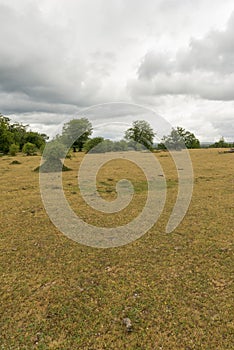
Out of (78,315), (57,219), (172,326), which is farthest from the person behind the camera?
(57,219)

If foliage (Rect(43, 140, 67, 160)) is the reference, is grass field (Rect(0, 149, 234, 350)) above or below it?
below

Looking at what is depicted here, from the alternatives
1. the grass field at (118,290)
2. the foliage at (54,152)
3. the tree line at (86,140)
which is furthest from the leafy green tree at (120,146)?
the grass field at (118,290)

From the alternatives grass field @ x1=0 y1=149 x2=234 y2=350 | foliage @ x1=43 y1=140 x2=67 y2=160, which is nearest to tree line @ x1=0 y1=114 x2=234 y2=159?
foliage @ x1=43 y1=140 x2=67 y2=160

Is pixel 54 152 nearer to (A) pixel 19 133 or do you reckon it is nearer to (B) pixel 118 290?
(B) pixel 118 290

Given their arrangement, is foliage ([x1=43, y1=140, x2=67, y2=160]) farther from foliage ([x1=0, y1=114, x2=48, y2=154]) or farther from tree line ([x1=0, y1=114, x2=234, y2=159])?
foliage ([x1=0, y1=114, x2=48, y2=154])

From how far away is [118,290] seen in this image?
4.05 metres

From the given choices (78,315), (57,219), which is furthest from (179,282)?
(57,219)

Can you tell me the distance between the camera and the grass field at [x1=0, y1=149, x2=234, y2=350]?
10.3 feet

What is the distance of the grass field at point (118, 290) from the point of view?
3.13 meters

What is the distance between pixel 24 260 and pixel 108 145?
1388 inches

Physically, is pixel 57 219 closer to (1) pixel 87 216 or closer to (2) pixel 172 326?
(1) pixel 87 216

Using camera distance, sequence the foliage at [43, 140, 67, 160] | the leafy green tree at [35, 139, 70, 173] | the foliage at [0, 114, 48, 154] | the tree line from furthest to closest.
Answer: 1. the foliage at [0, 114, 48, 154]
2. the tree line
3. the foliage at [43, 140, 67, 160]
4. the leafy green tree at [35, 139, 70, 173]

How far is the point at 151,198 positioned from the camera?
10320 millimetres

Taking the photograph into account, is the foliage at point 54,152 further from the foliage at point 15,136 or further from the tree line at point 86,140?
the foliage at point 15,136
